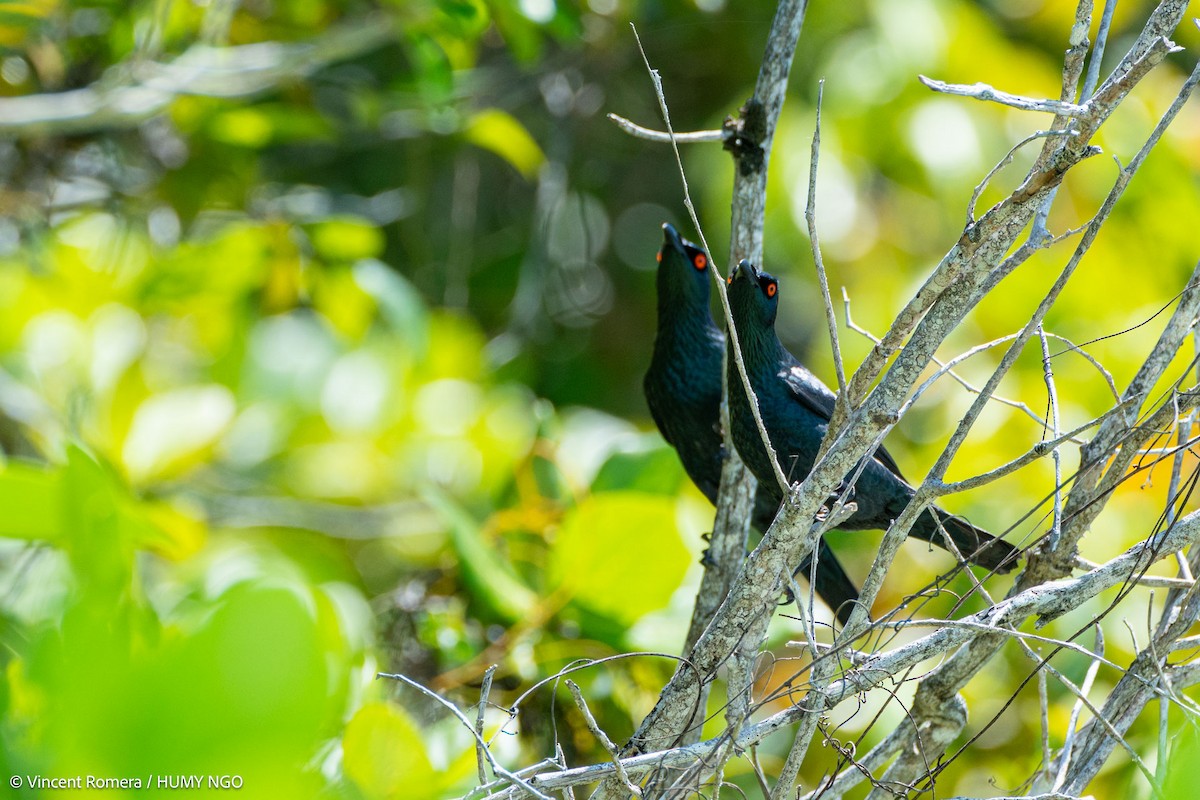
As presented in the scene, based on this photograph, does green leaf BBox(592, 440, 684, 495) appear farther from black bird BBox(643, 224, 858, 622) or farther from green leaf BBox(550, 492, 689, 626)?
green leaf BBox(550, 492, 689, 626)

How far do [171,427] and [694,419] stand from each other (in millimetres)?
1972

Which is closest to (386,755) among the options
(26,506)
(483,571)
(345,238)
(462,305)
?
(483,571)

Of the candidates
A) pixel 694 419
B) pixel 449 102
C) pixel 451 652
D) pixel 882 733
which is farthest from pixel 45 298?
pixel 882 733

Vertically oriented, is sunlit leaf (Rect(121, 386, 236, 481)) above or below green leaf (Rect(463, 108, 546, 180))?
below

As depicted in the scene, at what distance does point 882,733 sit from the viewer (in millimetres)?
3238

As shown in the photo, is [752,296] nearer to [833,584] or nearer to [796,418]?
[796,418]

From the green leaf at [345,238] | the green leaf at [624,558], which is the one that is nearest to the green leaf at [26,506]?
→ the green leaf at [624,558]

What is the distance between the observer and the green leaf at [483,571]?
2.84 m

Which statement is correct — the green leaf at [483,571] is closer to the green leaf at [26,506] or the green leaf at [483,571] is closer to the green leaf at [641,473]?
the green leaf at [641,473]

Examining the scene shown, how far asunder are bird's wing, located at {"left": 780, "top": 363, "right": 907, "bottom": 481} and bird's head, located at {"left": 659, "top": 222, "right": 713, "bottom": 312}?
40 cm

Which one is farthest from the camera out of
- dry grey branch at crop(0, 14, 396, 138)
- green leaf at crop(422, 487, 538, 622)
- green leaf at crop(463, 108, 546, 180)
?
green leaf at crop(463, 108, 546, 180)

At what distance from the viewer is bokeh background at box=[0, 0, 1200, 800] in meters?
2.94

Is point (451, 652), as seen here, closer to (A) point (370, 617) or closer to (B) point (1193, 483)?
(A) point (370, 617)

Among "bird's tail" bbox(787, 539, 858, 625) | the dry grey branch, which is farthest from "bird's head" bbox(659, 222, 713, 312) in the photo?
the dry grey branch
